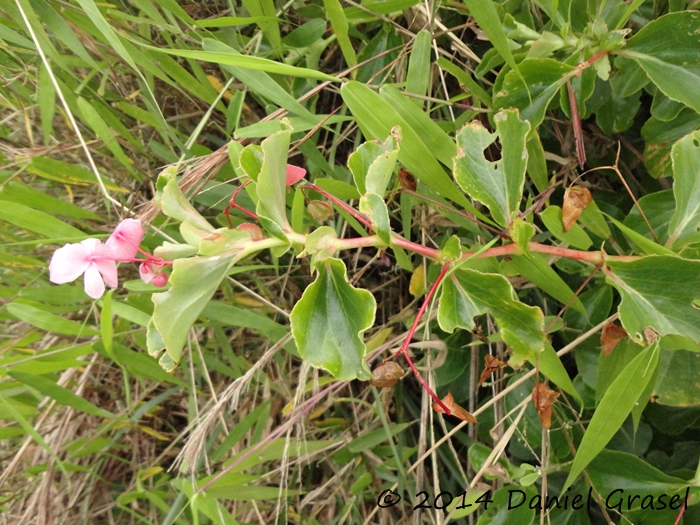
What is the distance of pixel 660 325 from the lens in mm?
477

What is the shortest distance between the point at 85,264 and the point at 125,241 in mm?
41

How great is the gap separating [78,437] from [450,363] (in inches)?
35.0

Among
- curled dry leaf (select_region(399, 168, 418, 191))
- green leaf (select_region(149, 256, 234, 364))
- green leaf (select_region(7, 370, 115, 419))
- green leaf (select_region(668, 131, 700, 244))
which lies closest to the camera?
green leaf (select_region(149, 256, 234, 364))

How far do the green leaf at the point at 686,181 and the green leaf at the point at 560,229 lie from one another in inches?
3.8

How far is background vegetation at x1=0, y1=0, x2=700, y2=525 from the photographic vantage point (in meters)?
0.57

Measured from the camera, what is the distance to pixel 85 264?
462mm

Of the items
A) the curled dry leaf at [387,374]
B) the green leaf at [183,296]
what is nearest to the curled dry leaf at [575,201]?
the curled dry leaf at [387,374]

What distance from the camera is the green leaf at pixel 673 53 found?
559 millimetres

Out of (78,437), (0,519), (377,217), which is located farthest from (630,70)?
(0,519)

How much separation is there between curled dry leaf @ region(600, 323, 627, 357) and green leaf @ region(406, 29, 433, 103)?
1.28ft

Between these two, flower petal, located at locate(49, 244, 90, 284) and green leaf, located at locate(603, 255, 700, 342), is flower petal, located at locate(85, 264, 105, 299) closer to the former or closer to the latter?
flower petal, located at locate(49, 244, 90, 284)

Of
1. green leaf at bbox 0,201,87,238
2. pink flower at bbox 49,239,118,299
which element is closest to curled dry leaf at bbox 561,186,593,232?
pink flower at bbox 49,239,118,299

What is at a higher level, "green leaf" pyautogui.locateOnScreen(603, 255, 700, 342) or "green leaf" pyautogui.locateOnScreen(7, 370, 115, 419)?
"green leaf" pyautogui.locateOnScreen(603, 255, 700, 342)

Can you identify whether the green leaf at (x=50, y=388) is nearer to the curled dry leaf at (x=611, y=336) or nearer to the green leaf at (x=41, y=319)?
the green leaf at (x=41, y=319)
